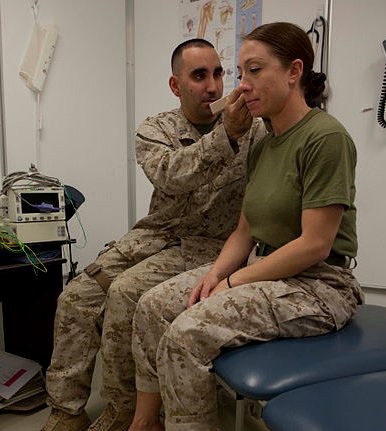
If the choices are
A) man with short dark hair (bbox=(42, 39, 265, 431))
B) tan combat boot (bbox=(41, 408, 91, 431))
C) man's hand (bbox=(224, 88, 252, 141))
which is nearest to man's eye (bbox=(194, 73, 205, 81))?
man with short dark hair (bbox=(42, 39, 265, 431))

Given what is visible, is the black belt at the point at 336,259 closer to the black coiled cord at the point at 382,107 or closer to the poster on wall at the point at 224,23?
the black coiled cord at the point at 382,107

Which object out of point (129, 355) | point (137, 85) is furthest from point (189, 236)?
point (137, 85)

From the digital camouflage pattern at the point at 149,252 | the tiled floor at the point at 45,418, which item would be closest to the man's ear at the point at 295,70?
the digital camouflage pattern at the point at 149,252

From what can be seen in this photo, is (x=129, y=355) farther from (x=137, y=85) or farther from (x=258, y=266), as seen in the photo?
(x=137, y=85)

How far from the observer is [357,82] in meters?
1.75

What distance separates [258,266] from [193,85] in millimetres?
776

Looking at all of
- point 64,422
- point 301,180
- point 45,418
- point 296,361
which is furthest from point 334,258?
point 45,418

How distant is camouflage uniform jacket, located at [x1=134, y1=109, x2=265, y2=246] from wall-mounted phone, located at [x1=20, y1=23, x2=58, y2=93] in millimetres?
936

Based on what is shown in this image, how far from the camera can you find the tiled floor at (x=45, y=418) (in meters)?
1.57

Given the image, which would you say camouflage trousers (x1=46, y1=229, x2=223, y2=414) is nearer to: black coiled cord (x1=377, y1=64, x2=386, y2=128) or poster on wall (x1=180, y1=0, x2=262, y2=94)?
black coiled cord (x1=377, y1=64, x2=386, y2=128)

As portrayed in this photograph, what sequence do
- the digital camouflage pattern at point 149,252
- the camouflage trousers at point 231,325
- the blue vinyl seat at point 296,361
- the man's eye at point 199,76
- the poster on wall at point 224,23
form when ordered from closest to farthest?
the blue vinyl seat at point 296,361
the camouflage trousers at point 231,325
the digital camouflage pattern at point 149,252
the man's eye at point 199,76
the poster on wall at point 224,23

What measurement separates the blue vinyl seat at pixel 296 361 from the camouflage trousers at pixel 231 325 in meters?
0.03

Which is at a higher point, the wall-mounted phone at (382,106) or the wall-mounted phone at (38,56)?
the wall-mounted phone at (38,56)

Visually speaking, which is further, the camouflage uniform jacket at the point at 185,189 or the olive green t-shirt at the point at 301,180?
the camouflage uniform jacket at the point at 185,189
